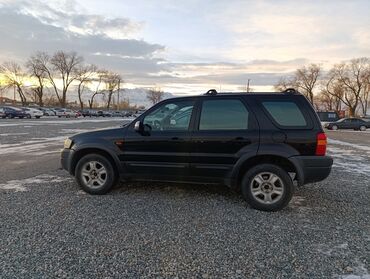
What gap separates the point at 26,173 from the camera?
7.64 m

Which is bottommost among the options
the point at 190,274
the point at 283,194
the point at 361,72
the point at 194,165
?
the point at 190,274

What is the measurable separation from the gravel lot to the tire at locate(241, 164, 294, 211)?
17 centimetres

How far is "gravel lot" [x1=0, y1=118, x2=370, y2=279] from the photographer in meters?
3.22

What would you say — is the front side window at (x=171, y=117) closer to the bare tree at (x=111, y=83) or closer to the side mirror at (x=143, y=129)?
the side mirror at (x=143, y=129)

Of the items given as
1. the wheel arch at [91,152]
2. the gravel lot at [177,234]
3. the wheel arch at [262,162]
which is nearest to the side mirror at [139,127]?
the wheel arch at [91,152]

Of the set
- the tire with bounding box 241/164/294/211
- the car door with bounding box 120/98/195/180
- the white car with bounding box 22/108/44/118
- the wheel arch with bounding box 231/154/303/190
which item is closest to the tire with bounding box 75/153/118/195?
the car door with bounding box 120/98/195/180

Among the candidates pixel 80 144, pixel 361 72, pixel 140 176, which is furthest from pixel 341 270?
pixel 361 72

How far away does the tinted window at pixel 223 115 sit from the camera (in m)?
5.14

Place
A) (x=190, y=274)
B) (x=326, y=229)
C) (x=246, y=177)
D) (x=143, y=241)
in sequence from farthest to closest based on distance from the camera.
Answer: (x=246, y=177)
(x=326, y=229)
(x=143, y=241)
(x=190, y=274)

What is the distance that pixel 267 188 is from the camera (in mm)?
4988

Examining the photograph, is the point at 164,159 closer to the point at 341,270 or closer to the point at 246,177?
the point at 246,177

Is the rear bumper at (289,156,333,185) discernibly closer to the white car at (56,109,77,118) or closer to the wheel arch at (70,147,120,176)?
the wheel arch at (70,147,120,176)

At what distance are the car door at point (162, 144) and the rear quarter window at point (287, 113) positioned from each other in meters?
1.28

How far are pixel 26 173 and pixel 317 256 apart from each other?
6.69 metres
